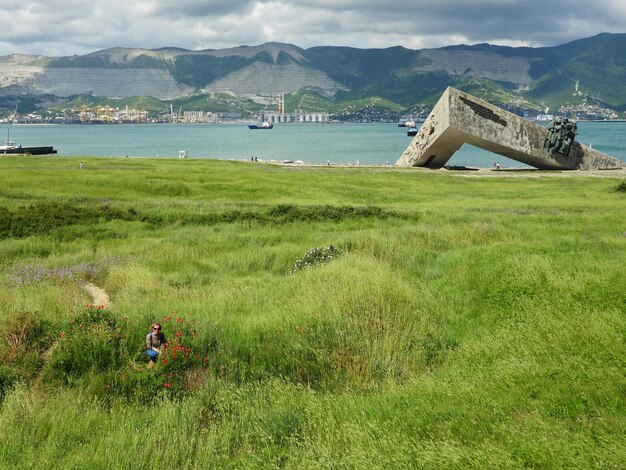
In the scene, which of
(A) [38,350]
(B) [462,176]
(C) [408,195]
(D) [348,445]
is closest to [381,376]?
(D) [348,445]

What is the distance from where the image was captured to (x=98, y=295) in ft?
42.7

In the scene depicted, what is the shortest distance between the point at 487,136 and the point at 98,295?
138ft

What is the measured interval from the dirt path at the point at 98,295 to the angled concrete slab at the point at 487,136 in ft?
127

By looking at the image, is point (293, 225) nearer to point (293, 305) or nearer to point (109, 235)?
point (109, 235)

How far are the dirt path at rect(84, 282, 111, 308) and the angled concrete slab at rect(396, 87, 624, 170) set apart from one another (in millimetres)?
38613

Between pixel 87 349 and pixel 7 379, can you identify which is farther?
pixel 87 349

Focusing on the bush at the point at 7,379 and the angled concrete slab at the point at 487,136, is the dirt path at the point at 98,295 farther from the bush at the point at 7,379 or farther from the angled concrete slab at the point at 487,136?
the angled concrete slab at the point at 487,136

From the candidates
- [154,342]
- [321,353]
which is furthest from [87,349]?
[321,353]

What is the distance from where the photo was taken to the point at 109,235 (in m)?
20.9

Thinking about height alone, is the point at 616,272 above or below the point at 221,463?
above

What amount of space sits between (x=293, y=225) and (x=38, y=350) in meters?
13.9

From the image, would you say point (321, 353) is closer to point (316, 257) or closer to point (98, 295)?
point (316, 257)

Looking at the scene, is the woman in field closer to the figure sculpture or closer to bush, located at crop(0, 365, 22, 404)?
bush, located at crop(0, 365, 22, 404)

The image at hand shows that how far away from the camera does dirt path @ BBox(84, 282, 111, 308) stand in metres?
12.3
